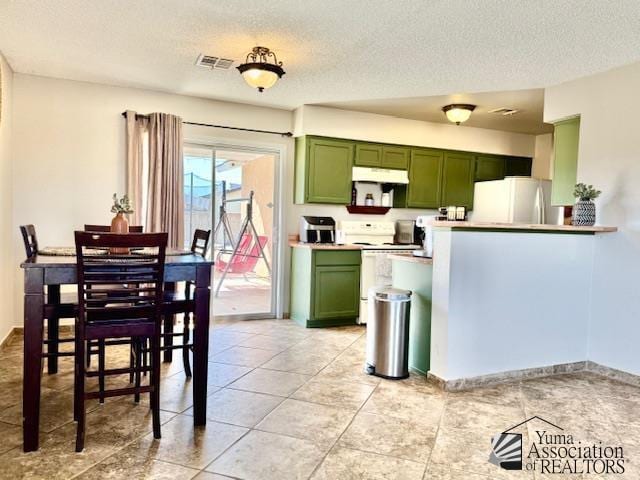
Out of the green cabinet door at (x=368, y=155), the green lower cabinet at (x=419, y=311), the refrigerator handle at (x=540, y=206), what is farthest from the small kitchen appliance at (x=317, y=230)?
the refrigerator handle at (x=540, y=206)

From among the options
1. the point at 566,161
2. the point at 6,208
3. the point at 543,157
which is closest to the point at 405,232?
the point at 566,161

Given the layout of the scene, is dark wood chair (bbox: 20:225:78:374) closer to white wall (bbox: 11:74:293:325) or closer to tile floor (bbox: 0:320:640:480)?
tile floor (bbox: 0:320:640:480)

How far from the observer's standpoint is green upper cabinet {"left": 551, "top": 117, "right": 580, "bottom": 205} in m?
4.07

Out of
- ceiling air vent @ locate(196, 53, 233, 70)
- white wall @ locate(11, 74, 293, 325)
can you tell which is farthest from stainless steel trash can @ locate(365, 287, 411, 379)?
white wall @ locate(11, 74, 293, 325)

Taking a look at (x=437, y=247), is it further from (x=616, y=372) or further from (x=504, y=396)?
(x=616, y=372)

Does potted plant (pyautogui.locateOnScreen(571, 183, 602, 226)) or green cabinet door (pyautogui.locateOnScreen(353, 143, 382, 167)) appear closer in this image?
potted plant (pyautogui.locateOnScreen(571, 183, 602, 226))

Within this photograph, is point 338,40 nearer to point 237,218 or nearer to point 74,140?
point 237,218

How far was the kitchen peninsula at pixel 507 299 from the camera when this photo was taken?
126 inches

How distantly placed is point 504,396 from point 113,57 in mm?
3904

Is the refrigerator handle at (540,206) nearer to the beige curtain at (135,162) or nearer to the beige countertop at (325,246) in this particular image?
the beige countertop at (325,246)

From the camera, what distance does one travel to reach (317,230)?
207 inches

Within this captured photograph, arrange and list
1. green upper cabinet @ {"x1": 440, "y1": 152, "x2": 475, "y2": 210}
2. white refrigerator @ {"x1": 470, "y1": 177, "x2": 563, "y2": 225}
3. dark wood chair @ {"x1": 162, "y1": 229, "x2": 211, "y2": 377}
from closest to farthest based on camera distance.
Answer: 1. dark wood chair @ {"x1": 162, "y1": 229, "x2": 211, "y2": 377}
2. white refrigerator @ {"x1": 470, "y1": 177, "x2": 563, "y2": 225}
3. green upper cabinet @ {"x1": 440, "y1": 152, "x2": 475, "y2": 210}

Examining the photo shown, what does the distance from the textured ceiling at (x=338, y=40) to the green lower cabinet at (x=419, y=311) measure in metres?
1.63

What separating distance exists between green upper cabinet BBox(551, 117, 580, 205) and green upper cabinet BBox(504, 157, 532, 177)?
2109 millimetres
